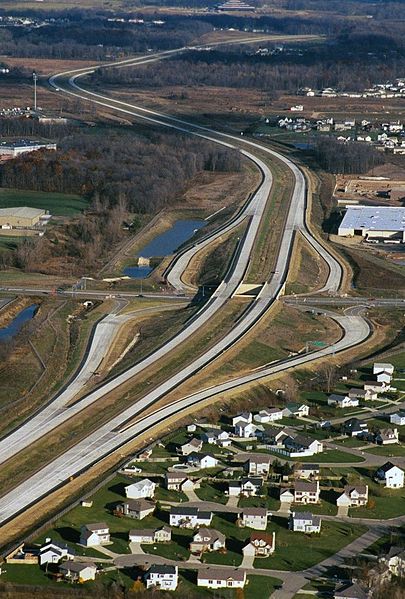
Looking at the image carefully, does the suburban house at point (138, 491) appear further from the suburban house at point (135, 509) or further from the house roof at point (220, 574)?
the house roof at point (220, 574)

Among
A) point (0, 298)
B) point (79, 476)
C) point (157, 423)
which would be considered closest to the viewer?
point (79, 476)

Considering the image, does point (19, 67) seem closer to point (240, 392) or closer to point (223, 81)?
point (223, 81)

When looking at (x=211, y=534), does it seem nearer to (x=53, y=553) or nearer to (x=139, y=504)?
(x=139, y=504)

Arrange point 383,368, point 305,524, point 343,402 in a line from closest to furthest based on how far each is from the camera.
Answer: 1. point 305,524
2. point 343,402
3. point 383,368

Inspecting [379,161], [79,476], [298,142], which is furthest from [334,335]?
[298,142]

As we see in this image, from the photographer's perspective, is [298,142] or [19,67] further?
[19,67]

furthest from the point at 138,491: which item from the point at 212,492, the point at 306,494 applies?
the point at 306,494

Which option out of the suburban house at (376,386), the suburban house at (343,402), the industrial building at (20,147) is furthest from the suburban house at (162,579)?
the industrial building at (20,147)
